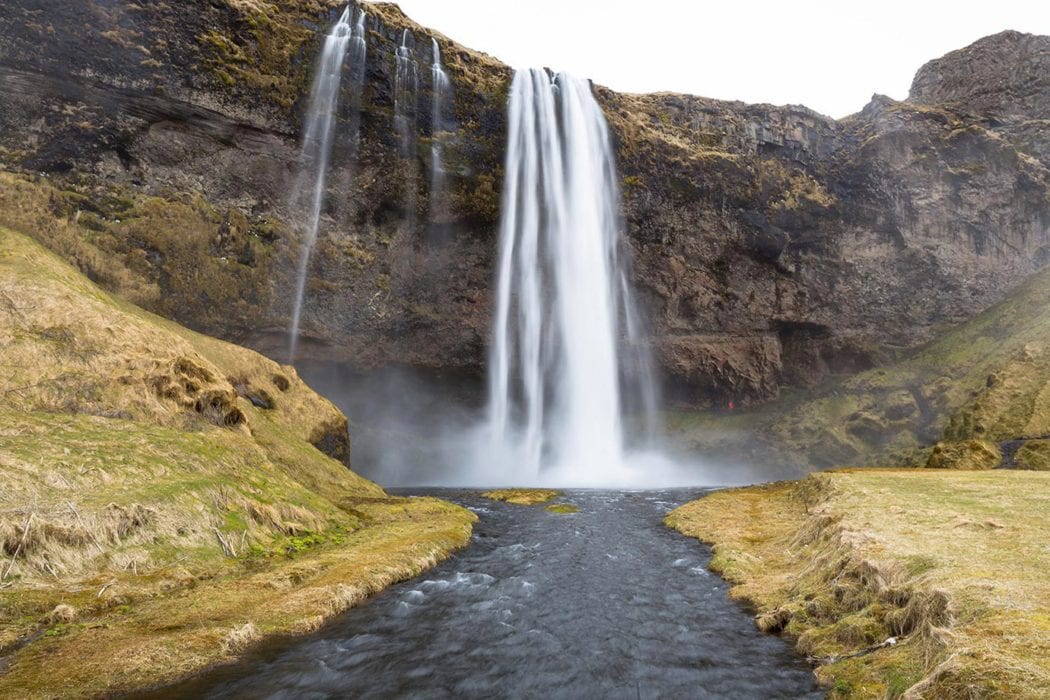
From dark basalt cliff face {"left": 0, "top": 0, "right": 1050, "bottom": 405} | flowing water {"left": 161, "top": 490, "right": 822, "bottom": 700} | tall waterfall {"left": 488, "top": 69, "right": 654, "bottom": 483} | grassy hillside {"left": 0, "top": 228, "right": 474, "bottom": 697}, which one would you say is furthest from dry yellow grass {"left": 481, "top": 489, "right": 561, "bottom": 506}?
dark basalt cliff face {"left": 0, "top": 0, "right": 1050, "bottom": 405}

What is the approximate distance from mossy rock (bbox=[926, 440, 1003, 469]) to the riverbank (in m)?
15.0

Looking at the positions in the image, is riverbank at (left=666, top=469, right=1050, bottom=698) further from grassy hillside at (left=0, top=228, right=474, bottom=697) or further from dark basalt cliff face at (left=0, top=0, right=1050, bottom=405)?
dark basalt cliff face at (left=0, top=0, right=1050, bottom=405)

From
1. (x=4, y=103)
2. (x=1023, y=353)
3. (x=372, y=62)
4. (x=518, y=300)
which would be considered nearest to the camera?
(x=4, y=103)

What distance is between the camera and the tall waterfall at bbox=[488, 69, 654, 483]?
57.8 meters

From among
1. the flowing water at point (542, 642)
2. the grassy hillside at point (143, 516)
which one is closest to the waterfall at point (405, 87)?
the grassy hillside at point (143, 516)

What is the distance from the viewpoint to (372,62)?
1923 inches

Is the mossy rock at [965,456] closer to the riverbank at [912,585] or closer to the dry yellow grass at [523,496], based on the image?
the riverbank at [912,585]

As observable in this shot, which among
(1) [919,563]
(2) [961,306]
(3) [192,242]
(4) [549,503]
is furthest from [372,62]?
(2) [961,306]

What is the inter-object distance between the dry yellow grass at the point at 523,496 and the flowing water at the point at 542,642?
15.6 m

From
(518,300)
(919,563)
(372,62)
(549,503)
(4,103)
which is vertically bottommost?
(549,503)

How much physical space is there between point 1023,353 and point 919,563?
56.7 meters

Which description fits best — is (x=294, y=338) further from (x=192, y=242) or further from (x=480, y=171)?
(x=480, y=171)

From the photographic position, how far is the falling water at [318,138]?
157ft

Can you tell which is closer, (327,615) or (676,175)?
(327,615)
